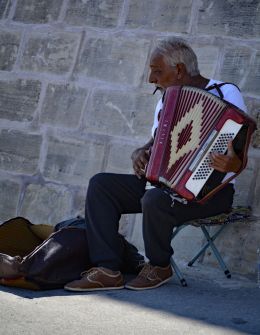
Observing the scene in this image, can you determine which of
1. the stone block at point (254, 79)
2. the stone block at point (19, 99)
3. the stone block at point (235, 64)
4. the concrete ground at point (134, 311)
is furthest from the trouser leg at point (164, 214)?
the stone block at point (19, 99)

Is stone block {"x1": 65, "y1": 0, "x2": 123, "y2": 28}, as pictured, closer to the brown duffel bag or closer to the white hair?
the white hair

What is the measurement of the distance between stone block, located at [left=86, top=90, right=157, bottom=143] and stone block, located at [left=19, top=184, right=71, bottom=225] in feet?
1.76

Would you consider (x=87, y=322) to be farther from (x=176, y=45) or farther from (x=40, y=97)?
(x=40, y=97)

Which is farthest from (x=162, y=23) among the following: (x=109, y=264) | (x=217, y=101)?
(x=109, y=264)

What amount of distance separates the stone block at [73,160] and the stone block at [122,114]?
0.47 ft

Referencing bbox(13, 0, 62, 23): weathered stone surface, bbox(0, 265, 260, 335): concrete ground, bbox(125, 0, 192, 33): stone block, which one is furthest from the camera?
bbox(13, 0, 62, 23): weathered stone surface

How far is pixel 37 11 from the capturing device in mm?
5941

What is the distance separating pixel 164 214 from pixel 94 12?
7.17 ft

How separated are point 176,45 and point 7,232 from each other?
4.74 feet

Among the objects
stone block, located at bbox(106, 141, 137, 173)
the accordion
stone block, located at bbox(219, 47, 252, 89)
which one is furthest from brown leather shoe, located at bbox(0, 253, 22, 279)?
stone block, located at bbox(219, 47, 252, 89)

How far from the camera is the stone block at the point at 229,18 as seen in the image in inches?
197

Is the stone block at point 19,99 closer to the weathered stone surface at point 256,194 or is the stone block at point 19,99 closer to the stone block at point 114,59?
the stone block at point 114,59

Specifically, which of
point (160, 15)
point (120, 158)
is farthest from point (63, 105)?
point (160, 15)

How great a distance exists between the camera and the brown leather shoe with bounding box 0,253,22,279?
3.98 metres
